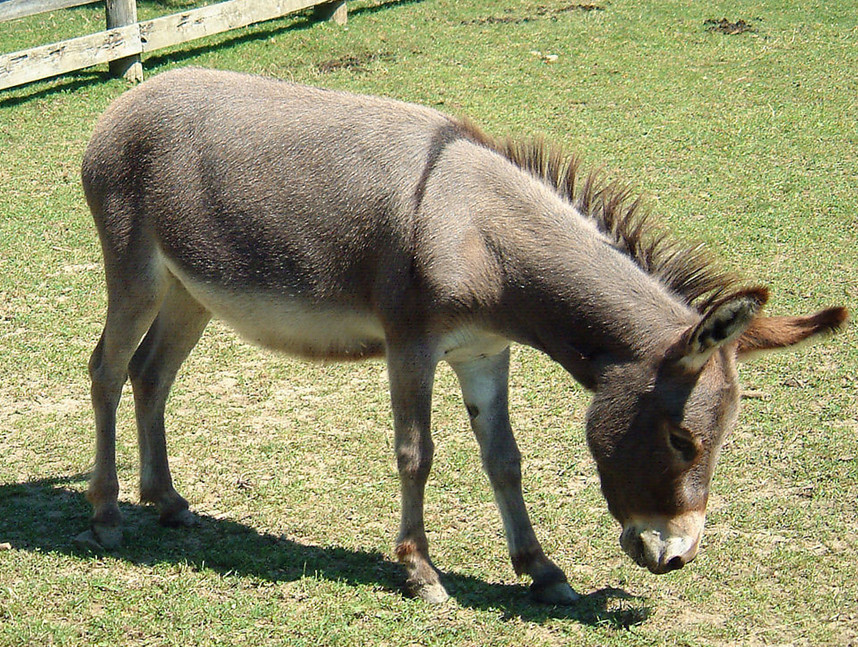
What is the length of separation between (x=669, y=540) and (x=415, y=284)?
1457 mm

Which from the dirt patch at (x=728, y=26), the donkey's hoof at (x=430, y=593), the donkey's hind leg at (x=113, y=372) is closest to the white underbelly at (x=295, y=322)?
the donkey's hind leg at (x=113, y=372)

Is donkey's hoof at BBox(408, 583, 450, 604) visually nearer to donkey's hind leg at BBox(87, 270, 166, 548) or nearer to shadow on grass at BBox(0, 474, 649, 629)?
shadow on grass at BBox(0, 474, 649, 629)

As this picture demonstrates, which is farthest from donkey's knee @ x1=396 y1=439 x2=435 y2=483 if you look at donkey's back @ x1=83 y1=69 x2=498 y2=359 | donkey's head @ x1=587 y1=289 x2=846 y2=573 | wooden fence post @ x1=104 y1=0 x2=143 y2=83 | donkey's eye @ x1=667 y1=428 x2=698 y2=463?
wooden fence post @ x1=104 y1=0 x2=143 y2=83

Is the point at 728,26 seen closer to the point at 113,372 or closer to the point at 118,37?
the point at 118,37

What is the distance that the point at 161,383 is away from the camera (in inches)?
214

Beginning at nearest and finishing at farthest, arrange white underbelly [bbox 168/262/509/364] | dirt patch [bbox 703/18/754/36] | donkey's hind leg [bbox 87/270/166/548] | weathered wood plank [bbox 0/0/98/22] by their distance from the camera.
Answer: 1. white underbelly [bbox 168/262/509/364]
2. donkey's hind leg [bbox 87/270/166/548]
3. weathered wood plank [bbox 0/0/98/22]
4. dirt patch [bbox 703/18/754/36]

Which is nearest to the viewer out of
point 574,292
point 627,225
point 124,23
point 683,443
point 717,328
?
point 717,328

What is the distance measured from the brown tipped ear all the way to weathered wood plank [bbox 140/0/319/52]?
9692 millimetres

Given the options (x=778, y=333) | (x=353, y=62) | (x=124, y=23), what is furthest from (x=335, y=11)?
(x=778, y=333)

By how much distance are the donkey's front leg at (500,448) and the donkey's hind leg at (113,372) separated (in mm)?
1543

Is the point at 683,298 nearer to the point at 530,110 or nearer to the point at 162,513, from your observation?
the point at 162,513

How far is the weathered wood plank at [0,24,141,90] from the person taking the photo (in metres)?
Result: 11.1

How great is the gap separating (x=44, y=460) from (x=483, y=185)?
3015 millimetres

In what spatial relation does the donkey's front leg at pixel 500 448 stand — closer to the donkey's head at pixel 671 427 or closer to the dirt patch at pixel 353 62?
the donkey's head at pixel 671 427
